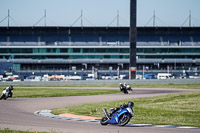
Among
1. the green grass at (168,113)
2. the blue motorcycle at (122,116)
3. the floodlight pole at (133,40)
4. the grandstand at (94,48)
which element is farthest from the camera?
the grandstand at (94,48)

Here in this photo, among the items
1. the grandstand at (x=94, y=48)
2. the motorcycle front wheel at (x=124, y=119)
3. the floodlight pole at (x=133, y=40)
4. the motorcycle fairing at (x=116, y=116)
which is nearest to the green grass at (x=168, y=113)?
the motorcycle front wheel at (x=124, y=119)

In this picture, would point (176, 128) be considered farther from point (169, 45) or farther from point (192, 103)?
point (169, 45)

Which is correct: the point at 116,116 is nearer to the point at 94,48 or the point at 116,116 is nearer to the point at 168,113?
the point at 168,113

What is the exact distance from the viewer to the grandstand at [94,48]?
391 feet

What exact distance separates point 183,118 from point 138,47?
95.5m

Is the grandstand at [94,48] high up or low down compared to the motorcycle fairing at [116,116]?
up

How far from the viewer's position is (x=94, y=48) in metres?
120

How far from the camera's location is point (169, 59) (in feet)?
394

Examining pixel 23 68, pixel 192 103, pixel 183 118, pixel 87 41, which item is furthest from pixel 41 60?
pixel 183 118

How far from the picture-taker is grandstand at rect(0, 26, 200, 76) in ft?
391

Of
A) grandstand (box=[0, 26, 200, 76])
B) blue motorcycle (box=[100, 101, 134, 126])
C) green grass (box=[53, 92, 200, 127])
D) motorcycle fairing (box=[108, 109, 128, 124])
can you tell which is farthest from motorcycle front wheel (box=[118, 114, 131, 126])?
grandstand (box=[0, 26, 200, 76])

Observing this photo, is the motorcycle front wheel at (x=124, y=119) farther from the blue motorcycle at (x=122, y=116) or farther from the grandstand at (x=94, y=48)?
the grandstand at (x=94, y=48)

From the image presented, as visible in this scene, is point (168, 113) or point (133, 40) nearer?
point (168, 113)

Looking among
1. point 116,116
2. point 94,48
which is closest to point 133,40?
point 94,48
